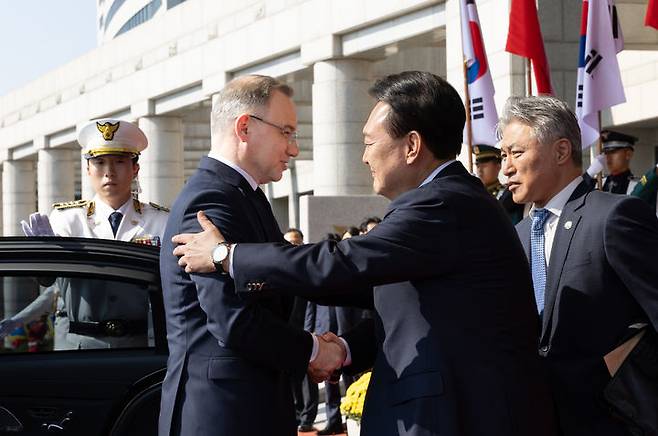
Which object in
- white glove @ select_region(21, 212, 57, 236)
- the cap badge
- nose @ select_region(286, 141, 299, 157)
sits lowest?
white glove @ select_region(21, 212, 57, 236)

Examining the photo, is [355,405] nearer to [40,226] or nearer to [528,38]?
[40,226]

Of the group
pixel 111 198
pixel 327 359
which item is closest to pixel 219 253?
pixel 327 359

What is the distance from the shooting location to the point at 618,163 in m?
10.4

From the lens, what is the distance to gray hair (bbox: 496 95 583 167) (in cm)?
431

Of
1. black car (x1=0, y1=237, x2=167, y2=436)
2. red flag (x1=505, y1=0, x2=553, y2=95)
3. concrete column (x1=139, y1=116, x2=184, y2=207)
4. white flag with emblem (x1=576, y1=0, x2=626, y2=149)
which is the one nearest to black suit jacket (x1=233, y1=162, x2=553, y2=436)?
black car (x1=0, y1=237, x2=167, y2=436)

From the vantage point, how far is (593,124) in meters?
9.68

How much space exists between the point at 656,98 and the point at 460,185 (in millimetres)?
17044

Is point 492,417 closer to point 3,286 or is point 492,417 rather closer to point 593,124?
point 3,286

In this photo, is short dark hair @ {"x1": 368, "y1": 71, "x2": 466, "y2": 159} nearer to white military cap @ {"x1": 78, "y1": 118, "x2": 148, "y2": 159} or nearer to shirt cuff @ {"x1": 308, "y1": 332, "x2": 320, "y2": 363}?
shirt cuff @ {"x1": 308, "y1": 332, "x2": 320, "y2": 363}

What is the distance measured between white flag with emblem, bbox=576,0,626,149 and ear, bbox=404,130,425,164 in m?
6.17

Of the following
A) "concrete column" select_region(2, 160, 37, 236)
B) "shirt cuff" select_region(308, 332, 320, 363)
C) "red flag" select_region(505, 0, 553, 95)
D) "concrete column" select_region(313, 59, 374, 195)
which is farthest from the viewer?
"concrete column" select_region(2, 160, 37, 236)

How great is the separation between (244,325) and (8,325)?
149cm

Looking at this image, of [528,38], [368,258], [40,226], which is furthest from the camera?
[528,38]

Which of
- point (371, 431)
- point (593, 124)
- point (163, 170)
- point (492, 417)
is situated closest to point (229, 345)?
point (371, 431)
